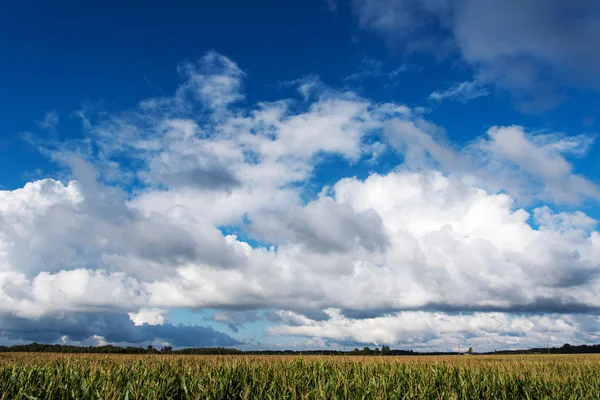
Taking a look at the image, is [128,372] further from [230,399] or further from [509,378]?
[509,378]

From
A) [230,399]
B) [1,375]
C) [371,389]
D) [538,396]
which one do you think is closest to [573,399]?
[538,396]

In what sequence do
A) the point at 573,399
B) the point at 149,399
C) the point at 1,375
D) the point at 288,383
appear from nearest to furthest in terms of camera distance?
the point at 149,399, the point at 573,399, the point at 288,383, the point at 1,375

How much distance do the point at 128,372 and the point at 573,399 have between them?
55.9 feet

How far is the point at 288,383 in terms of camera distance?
15.6 m

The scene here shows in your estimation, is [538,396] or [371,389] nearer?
[371,389]

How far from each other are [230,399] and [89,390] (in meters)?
4.43

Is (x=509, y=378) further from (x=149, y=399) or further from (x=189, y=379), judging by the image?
(x=149, y=399)

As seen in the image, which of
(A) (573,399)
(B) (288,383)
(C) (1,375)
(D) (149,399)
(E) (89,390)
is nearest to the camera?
(D) (149,399)

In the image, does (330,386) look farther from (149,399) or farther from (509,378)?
(509,378)

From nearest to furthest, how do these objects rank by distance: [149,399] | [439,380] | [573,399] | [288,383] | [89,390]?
[149,399] → [89,390] → [573,399] → [288,383] → [439,380]

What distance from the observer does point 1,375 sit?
1678cm

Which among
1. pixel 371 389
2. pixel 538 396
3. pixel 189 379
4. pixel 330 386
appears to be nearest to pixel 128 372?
pixel 189 379

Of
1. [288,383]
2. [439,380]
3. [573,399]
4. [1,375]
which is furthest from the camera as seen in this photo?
[439,380]

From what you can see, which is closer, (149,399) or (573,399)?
(149,399)
